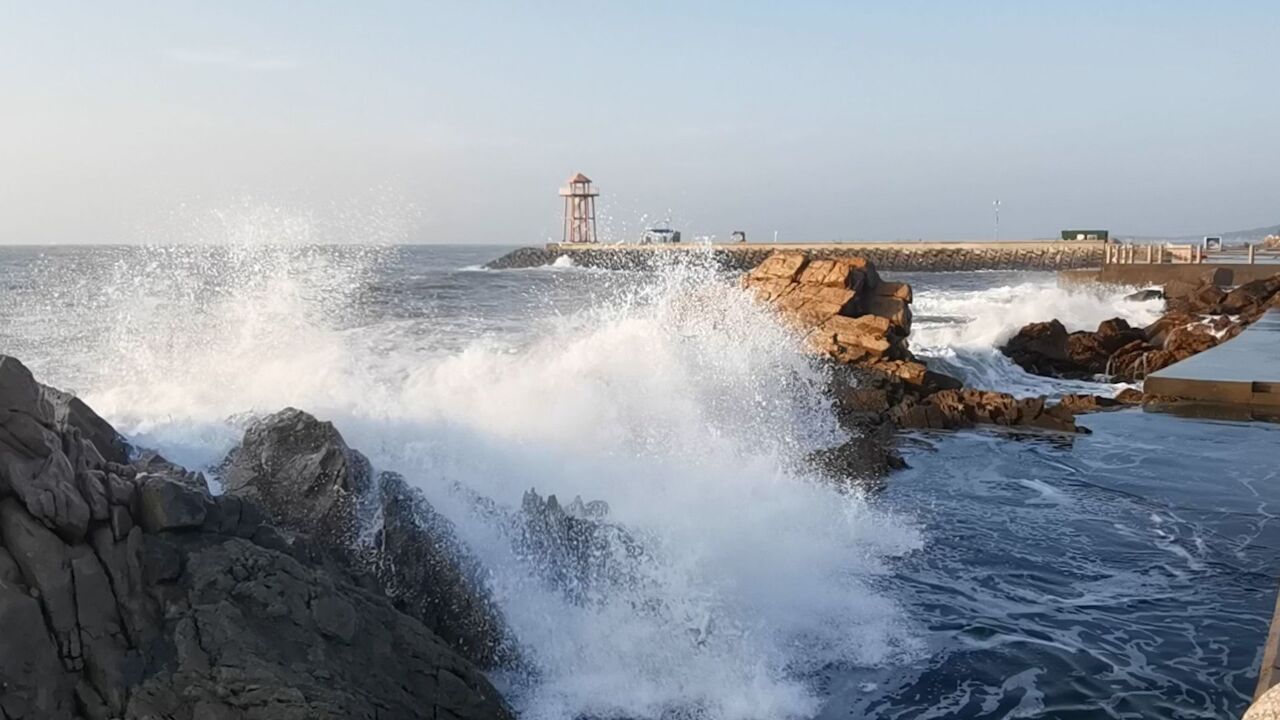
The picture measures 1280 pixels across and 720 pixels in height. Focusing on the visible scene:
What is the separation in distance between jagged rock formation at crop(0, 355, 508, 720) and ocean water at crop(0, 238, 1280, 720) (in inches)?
47.7

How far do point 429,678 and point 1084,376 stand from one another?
57.3 ft

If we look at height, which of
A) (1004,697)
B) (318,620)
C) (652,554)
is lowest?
(1004,697)

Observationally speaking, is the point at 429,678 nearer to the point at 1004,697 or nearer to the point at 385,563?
the point at 385,563

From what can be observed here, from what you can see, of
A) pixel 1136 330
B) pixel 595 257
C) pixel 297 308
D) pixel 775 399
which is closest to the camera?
pixel 297 308

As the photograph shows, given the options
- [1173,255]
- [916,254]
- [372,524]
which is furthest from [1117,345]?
[916,254]

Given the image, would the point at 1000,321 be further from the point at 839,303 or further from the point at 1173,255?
the point at 1173,255

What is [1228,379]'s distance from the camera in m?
13.8

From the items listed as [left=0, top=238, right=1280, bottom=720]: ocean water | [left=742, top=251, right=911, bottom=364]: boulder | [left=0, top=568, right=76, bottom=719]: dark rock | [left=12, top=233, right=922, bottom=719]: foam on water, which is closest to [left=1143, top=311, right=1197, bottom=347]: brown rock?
[left=0, top=238, right=1280, bottom=720]: ocean water

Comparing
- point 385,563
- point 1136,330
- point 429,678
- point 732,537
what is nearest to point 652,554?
point 732,537

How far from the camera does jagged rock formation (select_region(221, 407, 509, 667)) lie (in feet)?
17.5

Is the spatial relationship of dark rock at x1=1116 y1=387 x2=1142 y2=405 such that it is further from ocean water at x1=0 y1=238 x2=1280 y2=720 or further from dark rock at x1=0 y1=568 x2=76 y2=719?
dark rock at x1=0 y1=568 x2=76 y2=719

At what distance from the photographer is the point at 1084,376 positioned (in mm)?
18953

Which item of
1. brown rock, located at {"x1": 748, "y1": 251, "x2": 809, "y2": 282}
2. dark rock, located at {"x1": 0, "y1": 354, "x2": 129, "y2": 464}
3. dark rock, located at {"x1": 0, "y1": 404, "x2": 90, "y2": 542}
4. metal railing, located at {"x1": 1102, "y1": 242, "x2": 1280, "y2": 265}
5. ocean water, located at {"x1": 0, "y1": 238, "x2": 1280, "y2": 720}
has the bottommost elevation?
ocean water, located at {"x1": 0, "y1": 238, "x2": 1280, "y2": 720}

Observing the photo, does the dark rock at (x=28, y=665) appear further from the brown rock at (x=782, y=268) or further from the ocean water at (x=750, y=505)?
the brown rock at (x=782, y=268)
